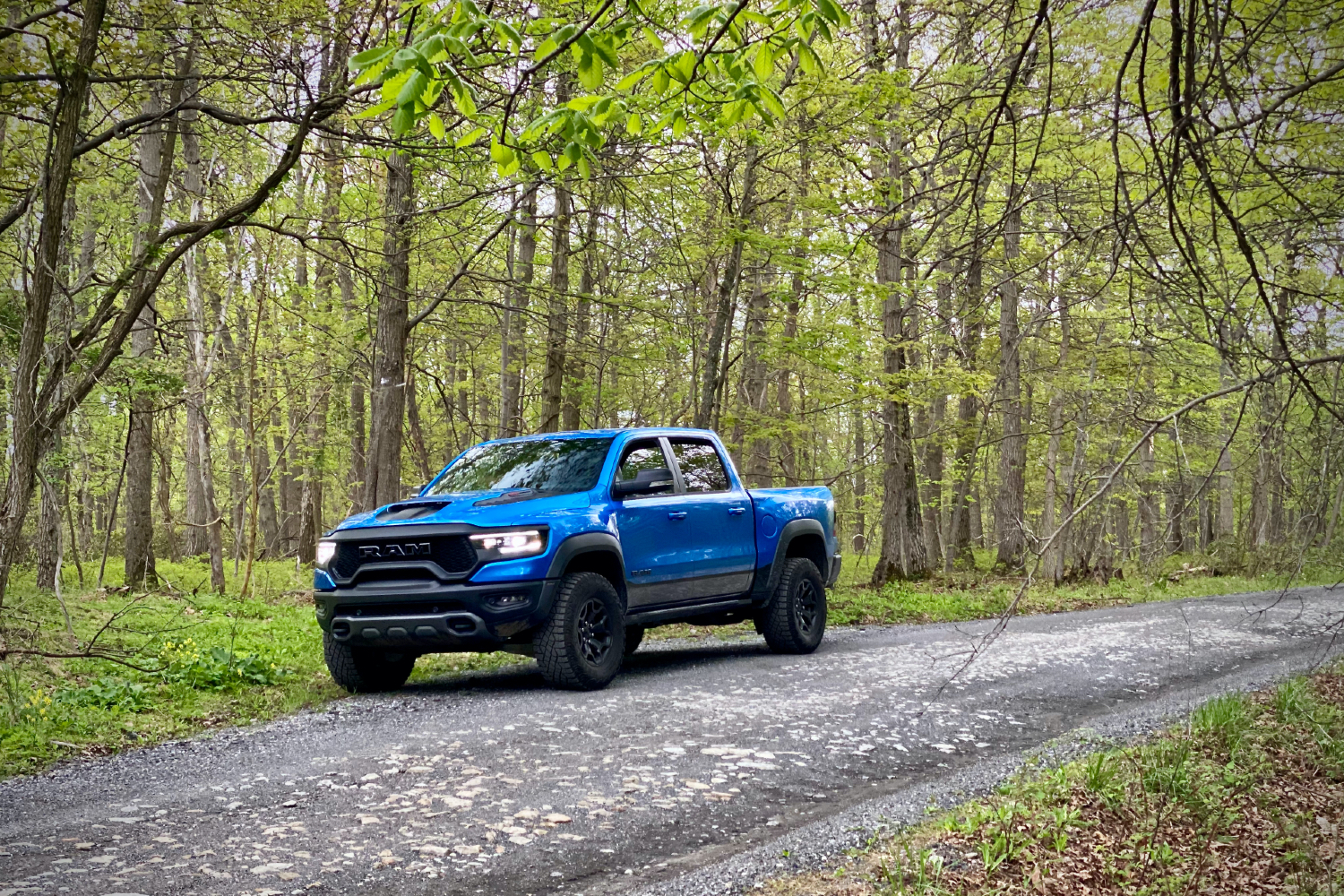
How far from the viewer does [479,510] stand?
8000 mm

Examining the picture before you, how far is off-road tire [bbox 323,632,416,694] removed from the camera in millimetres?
8156

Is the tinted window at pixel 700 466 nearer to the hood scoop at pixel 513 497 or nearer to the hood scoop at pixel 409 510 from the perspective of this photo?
the hood scoop at pixel 513 497

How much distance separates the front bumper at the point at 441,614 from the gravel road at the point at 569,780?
48cm

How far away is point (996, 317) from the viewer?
2497 cm

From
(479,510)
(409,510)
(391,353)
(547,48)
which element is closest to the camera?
(547,48)

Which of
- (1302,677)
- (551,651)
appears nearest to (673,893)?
(551,651)

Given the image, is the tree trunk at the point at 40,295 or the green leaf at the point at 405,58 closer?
the green leaf at the point at 405,58

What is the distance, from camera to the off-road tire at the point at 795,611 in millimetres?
10125

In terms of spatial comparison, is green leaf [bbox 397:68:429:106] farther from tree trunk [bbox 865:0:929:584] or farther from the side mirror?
tree trunk [bbox 865:0:929:584]

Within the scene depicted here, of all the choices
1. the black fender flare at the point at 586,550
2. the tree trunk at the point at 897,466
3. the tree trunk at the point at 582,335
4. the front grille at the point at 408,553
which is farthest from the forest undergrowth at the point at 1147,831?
the tree trunk at the point at 897,466

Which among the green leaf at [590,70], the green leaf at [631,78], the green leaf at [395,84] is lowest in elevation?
the green leaf at [395,84]

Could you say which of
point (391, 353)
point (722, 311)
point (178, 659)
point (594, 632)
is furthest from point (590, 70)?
point (722, 311)

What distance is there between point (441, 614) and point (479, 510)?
34.2 inches

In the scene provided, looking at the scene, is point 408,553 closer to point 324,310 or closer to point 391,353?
point 391,353
